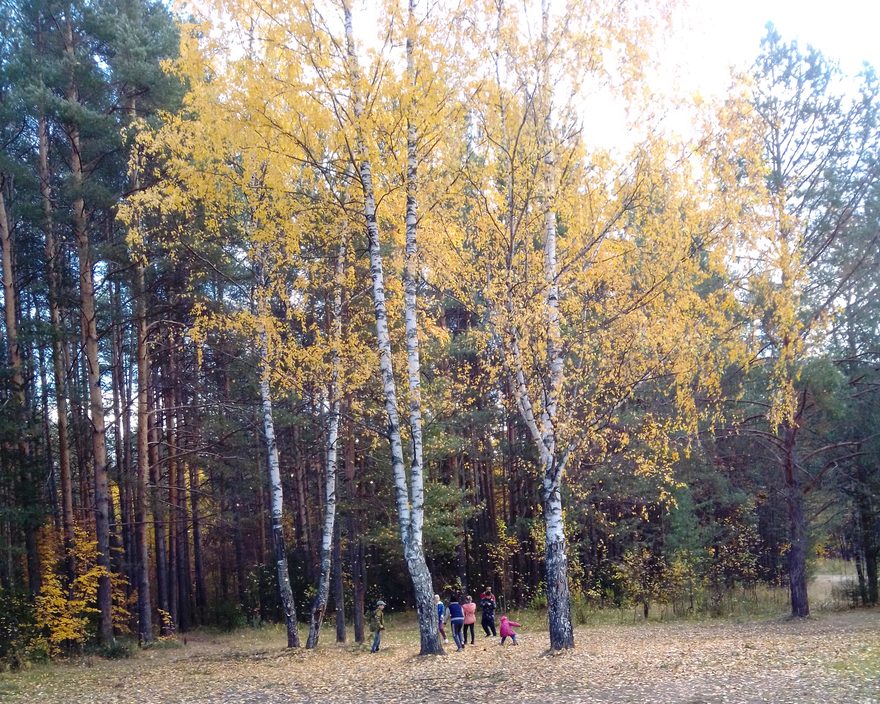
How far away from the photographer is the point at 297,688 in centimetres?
975

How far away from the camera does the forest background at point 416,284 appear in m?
11.3

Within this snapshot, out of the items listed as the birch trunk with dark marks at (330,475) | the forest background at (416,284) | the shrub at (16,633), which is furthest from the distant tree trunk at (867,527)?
the shrub at (16,633)

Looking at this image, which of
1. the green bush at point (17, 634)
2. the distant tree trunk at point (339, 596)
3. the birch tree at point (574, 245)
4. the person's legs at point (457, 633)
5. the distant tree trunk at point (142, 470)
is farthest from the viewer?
the distant tree trunk at point (339, 596)

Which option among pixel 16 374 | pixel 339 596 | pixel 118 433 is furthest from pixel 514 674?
pixel 118 433

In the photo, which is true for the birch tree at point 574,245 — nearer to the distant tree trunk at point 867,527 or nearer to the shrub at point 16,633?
the shrub at point 16,633

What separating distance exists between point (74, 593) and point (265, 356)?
703 cm

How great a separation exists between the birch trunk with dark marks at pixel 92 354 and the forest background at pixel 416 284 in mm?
72

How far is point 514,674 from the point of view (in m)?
9.54

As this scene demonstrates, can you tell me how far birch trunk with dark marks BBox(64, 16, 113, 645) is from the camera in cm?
1543

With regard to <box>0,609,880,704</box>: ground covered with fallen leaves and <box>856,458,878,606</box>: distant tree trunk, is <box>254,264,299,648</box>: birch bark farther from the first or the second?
<box>856,458,878,606</box>: distant tree trunk

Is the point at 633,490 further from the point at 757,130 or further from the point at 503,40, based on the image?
the point at 503,40

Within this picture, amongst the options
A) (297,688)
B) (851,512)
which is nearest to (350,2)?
(297,688)

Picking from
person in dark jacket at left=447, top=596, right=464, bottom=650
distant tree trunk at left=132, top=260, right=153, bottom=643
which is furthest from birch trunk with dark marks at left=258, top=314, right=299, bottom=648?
distant tree trunk at left=132, top=260, right=153, bottom=643

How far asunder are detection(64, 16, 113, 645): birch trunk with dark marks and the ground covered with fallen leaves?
68.2 inches
